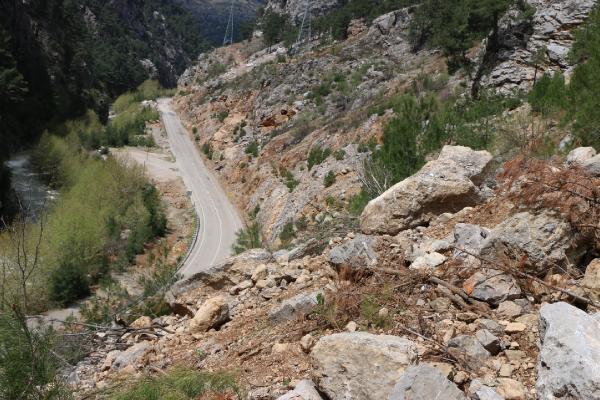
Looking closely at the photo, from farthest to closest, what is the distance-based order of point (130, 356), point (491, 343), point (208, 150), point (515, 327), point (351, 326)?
point (208, 150), point (130, 356), point (351, 326), point (515, 327), point (491, 343)

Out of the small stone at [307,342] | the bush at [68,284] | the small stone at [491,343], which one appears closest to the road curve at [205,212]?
the bush at [68,284]

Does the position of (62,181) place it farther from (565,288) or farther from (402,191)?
(565,288)

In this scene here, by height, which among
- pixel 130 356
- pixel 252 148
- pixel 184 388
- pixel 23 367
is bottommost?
pixel 252 148

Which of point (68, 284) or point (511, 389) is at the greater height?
point (511, 389)

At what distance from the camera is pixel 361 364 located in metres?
4.06

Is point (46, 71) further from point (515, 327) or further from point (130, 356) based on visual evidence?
point (515, 327)

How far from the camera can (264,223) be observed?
3033 cm

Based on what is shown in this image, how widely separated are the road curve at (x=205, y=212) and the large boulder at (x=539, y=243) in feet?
60.9

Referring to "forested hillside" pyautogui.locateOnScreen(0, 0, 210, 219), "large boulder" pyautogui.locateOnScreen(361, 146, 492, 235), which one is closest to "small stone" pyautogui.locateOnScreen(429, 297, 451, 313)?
"large boulder" pyautogui.locateOnScreen(361, 146, 492, 235)

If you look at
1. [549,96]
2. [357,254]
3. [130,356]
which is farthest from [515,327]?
[549,96]

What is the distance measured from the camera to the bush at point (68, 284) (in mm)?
23719

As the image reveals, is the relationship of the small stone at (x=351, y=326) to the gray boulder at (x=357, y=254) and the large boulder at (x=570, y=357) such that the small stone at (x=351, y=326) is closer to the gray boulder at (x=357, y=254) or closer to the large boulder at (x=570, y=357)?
the gray boulder at (x=357, y=254)

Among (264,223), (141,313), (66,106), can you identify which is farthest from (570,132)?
(66,106)

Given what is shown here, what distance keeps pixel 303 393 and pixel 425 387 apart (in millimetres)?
1133
